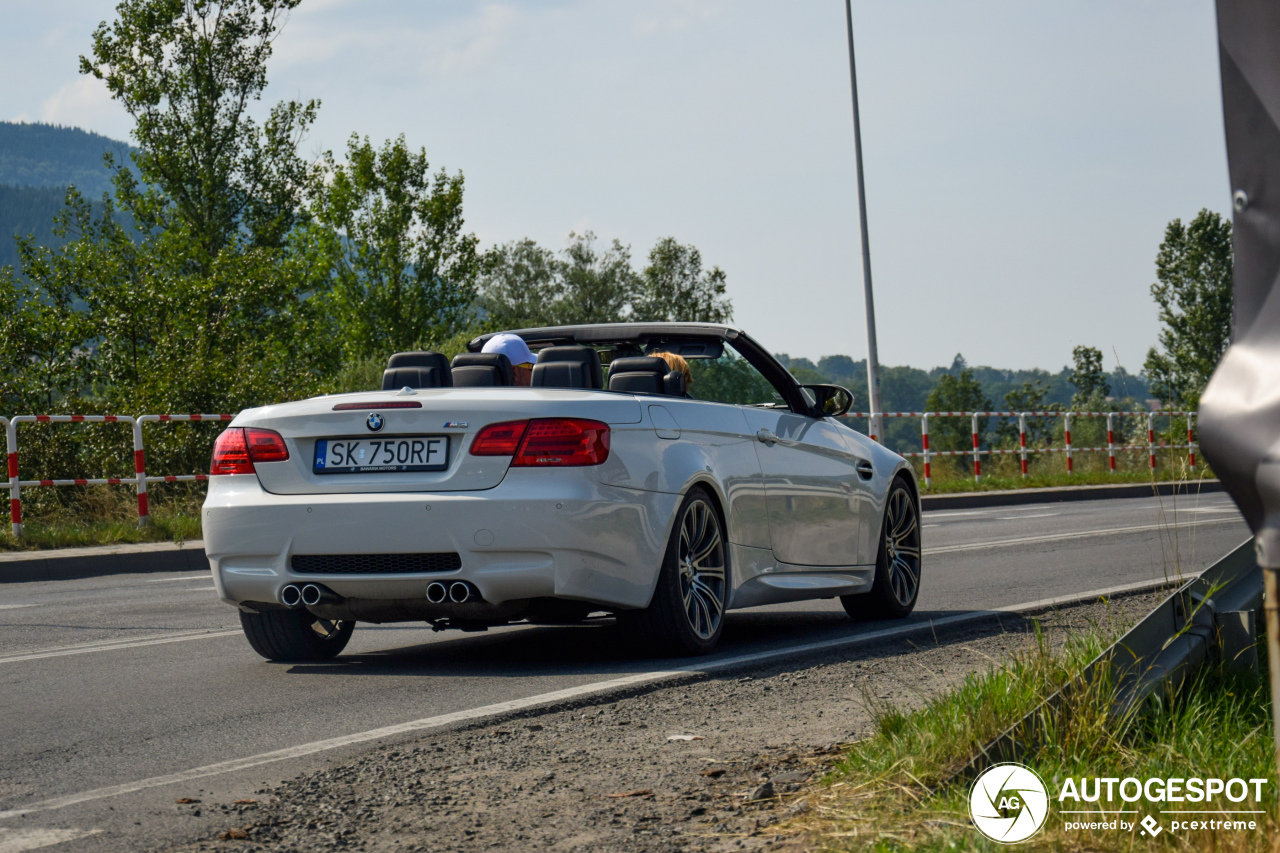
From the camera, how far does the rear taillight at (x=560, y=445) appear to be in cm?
620

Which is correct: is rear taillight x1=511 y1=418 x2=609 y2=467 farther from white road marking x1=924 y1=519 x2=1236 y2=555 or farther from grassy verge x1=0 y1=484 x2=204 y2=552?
grassy verge x1=0 y1=484 x2=204 y2=552

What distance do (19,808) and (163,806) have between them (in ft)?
1.28

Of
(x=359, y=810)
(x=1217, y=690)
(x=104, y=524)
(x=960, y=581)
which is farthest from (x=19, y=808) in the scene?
(x=104, y=524)

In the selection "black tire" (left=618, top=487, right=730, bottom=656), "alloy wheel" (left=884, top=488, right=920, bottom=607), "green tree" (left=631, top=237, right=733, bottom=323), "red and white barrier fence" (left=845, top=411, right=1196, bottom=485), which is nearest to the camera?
"black tire" (left=618, top=487, right=730, bottom=656)

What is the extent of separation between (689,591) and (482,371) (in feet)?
4.96

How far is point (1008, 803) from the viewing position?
3.37m

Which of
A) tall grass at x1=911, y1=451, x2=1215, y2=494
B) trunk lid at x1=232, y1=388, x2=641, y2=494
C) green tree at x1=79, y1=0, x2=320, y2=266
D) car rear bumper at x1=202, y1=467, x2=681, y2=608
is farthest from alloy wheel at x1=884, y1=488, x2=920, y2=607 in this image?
green tree at x1=79, y1=0, x2=320, y2=266

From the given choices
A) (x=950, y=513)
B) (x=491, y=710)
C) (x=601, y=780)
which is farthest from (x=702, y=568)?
(x=950, y=513)

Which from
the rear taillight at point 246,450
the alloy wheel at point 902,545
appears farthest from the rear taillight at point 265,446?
the alloy wheel at point 902,545

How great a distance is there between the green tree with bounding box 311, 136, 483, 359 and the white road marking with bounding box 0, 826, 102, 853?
58290 mm

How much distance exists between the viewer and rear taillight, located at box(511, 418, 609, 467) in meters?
6.20

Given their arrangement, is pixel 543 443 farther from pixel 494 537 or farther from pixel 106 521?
pixel 106 521

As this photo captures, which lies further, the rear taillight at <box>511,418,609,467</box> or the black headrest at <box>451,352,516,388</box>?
the black headrest at <box>451,352,516,388</box>

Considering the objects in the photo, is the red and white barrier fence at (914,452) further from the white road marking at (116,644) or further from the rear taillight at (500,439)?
the rear taillight at (500,439)
